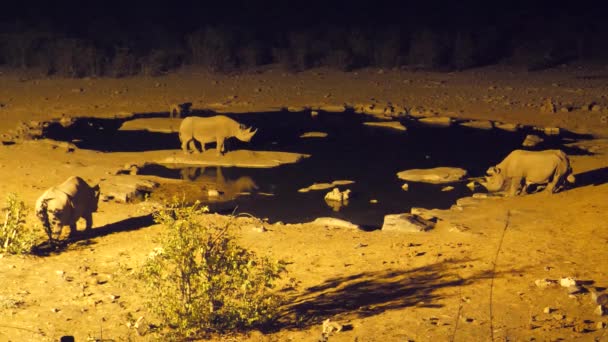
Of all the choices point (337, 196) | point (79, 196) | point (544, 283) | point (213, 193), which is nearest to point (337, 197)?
point (337, 196)

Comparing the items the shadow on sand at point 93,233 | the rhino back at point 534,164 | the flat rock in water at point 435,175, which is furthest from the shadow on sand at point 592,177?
the shadow on sand at point 93,233

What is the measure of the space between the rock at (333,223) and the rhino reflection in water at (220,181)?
239cm

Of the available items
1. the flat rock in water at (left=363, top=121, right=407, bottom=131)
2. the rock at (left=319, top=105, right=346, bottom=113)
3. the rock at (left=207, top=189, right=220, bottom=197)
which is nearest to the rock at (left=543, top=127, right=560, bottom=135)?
the flat rock in water at (left=363, top=121, right=407, bottom=131)

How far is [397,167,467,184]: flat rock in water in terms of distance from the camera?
50.2ft

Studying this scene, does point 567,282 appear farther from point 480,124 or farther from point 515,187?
point 480,124

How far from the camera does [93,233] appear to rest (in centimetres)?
1160

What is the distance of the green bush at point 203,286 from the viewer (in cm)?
814

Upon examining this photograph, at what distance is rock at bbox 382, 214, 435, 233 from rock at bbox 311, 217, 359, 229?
17.9 inches

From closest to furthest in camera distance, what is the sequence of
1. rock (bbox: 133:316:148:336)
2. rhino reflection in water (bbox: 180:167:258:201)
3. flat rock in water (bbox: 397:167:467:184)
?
rock (bbox: 133:316:148:336) < rhino reflection in water (bbox: 180:167:258:201) < flat rock in water (bbox: 397:167:467:184)

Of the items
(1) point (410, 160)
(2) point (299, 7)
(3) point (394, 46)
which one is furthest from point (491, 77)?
(2) point (299, 7)

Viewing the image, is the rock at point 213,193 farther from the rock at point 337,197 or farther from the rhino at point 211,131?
the rhino at point 211,131

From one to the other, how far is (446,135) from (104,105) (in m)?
10.1

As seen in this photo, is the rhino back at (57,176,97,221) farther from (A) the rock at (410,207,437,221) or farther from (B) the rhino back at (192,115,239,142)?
(B) the rhino back at (192,115,239,142)

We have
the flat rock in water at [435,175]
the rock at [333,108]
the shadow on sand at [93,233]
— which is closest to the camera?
the shadow on sand at [93,233]
